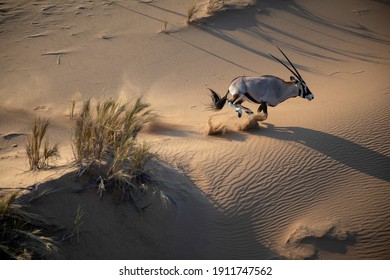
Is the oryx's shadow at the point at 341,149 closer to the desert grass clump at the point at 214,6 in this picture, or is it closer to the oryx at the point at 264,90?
the oryx at the point at 264,90

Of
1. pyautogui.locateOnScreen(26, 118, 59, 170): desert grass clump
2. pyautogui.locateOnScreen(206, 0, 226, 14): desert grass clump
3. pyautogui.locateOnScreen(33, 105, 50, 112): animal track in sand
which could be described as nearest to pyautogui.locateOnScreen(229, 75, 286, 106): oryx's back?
pyautogui.locateOnScreen(26, 118, 59, 170): desert grass clump

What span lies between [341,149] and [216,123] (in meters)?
2.32

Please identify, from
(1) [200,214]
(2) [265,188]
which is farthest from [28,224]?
(2) [265,188]

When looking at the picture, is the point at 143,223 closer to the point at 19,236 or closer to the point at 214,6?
the point at 19,236

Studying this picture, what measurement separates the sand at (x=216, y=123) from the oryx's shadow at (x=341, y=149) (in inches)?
1.0

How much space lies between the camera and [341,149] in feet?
21.1

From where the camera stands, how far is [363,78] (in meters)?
9.48

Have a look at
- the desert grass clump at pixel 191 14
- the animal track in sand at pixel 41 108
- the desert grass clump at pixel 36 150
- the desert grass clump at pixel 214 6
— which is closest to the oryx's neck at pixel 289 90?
the desert grass clump at pixel 36 150

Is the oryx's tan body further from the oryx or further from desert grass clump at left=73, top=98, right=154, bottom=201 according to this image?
desert grass clump at left=73, top=98, right=154, bottom=201

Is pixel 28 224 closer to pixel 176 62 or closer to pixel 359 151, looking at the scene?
pixel 359 151

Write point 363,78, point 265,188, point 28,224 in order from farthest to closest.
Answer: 1. point 363,78
2. point 265,188
3. point 28,224

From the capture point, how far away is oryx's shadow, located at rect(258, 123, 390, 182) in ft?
20.0

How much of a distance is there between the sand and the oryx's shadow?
0.03 meters

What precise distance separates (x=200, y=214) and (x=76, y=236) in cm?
168
